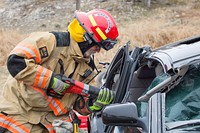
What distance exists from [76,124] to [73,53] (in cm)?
66

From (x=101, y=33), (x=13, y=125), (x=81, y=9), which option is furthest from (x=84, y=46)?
(x=81, y=9)

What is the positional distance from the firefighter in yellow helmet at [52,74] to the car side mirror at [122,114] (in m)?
1.17

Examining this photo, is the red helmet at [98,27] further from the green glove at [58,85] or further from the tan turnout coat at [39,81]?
the green glove at [58,85]

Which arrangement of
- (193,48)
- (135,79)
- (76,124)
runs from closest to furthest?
(193,48), (135,79), (76,124)

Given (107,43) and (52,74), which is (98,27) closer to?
(107,43)

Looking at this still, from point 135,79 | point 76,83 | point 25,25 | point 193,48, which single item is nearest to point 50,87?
point 76,83

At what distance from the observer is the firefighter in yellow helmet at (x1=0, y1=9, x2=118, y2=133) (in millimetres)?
3555

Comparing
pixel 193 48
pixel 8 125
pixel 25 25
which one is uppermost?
pixel 25 25

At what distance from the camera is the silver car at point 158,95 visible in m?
2.29

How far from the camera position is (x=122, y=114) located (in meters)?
2.30

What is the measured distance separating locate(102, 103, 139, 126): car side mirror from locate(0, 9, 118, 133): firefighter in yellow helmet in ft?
3.84

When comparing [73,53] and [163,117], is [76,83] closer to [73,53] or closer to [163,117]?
[73,53]

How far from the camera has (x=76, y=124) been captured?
385cm

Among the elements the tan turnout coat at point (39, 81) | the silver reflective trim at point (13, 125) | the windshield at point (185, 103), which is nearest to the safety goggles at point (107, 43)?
the tan turnout coat at point (39, 81)
